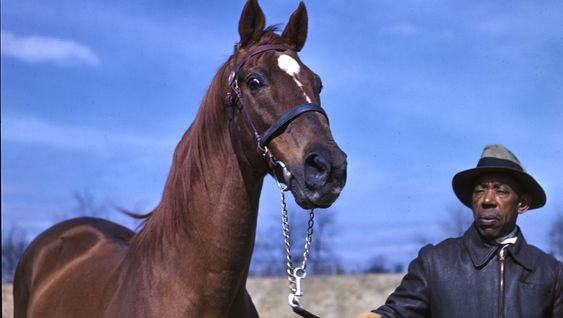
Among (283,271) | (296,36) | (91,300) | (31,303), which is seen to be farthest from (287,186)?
(283,271)

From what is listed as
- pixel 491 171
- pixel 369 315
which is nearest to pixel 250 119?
pixel 369 315

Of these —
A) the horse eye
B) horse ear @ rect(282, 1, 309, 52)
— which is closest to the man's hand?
the horse eye

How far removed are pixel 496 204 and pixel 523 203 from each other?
0.92 ft

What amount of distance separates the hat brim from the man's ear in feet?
0.07

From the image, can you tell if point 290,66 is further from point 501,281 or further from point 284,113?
point 501,281

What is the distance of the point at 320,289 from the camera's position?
22.2m

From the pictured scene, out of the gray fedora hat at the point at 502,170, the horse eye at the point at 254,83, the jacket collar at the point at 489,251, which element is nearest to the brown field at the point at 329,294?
the gray fedora hat at the point at 502,170

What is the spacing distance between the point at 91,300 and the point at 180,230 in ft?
3.03

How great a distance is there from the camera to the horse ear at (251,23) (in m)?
4.34

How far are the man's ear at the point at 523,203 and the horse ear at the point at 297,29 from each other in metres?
→ 1.47

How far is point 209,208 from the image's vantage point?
418 cm

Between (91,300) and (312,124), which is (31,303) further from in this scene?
(312,124)

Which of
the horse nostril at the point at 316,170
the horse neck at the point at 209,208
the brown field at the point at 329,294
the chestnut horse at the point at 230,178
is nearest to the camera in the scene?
the horse nostril at the point at 316,170

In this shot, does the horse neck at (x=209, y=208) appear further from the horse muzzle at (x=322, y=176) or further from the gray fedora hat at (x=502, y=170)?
the gray fedora hat at (x=502, y=170)
